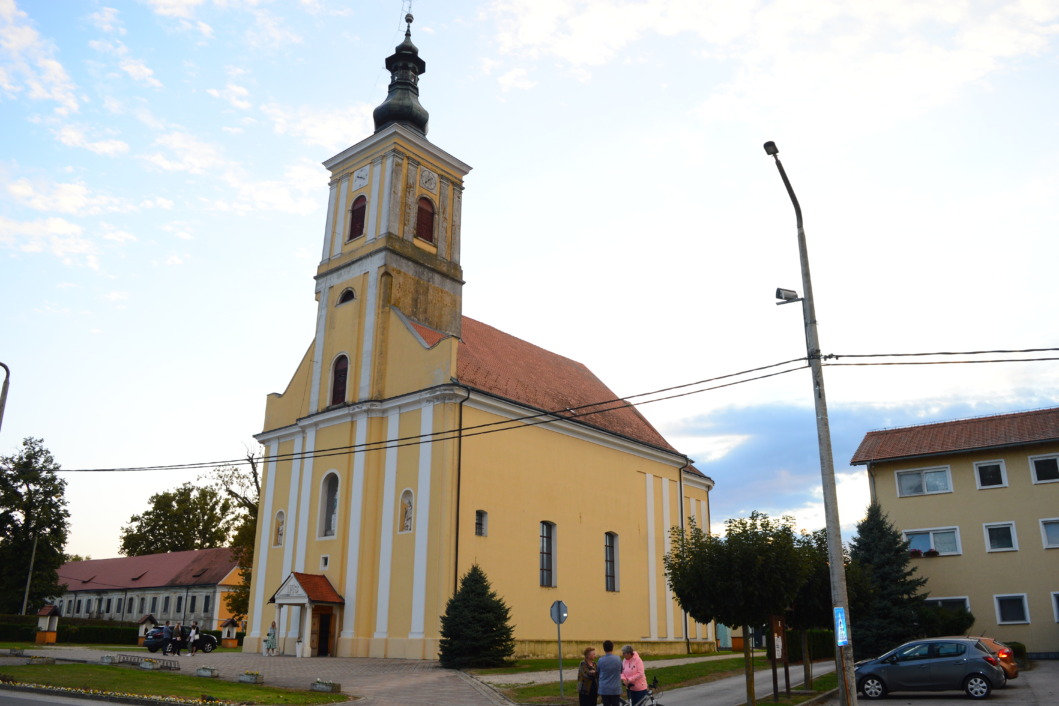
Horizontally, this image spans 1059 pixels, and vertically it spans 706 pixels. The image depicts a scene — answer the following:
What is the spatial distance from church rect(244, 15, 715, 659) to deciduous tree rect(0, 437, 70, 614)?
33776 mm

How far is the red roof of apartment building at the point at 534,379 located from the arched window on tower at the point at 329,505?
686cm

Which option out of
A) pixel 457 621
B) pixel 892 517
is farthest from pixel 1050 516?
pixel 457 621

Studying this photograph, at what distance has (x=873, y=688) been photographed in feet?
67.2

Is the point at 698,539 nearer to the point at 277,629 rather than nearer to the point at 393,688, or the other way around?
the point at 393,688

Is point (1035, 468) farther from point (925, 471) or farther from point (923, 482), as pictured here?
point (923, 482)

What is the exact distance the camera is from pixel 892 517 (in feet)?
118

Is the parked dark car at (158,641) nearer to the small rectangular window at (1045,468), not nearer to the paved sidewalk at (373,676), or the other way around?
the paved sidewalk at (373,676)

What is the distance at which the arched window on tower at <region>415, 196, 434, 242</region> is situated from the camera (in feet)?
116

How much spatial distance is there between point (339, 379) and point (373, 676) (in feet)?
45.8

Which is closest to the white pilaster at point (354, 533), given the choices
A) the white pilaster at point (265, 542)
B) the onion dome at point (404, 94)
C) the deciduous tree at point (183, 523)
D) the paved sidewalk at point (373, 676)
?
the paved sidewalk at point (373, 676)

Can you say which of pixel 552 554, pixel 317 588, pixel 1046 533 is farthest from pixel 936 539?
pixel 317 588

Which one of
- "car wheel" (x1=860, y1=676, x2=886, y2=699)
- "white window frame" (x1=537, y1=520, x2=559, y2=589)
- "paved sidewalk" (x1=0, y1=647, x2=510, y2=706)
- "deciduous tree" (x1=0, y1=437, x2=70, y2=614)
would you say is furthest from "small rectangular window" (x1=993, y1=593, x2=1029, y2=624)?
"deciduous tree" (x1=0, y1=437, x2=70, y2=614)

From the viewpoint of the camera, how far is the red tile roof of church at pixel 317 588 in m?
28.7

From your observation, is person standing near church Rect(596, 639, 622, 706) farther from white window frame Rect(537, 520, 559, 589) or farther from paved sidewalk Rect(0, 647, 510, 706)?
white window frame Rect(537, 520, 559, 589)
